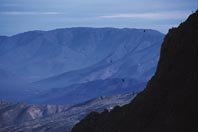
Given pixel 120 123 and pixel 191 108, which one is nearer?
pixel 191 108

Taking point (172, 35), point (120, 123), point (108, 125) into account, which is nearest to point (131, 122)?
point (120, 123)

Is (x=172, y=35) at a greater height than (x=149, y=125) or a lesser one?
greater

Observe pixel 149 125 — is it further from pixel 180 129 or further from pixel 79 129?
pixel 79 129

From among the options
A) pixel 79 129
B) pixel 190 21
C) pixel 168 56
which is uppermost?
pixel 190 21

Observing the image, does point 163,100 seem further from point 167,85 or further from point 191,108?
point 191,108

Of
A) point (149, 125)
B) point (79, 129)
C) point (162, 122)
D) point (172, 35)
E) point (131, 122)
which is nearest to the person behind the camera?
point (162, 122)

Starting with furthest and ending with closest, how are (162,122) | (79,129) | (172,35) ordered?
(79,129) → (172,35) → (162,122)
